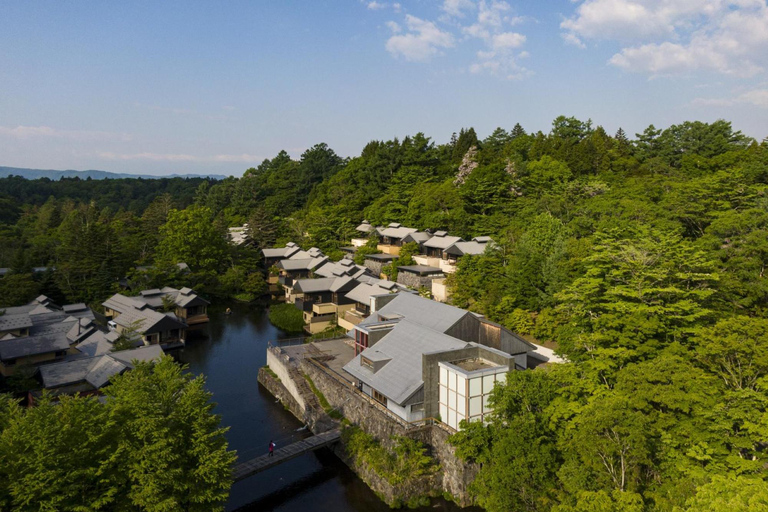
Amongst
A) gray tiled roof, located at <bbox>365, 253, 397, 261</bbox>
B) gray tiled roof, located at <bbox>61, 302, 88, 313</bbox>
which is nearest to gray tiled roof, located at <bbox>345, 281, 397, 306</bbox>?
gray tiled roof, located at <bbox>365, 253, 397, 261</bbox>

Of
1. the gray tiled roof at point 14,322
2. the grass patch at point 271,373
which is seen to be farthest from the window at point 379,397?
the gray tiled roof at point 14,322

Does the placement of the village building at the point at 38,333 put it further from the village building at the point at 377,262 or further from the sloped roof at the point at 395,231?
the sloped roof at the point at 395,231

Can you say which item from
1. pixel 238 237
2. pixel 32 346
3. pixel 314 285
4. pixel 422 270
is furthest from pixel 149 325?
pixel 238 237

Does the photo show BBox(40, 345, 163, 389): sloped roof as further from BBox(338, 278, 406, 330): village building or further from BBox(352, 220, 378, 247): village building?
BBox(352, 220, 378, 247): village building

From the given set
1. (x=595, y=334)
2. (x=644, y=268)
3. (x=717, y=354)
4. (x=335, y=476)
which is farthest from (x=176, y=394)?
(x=644, y=268)

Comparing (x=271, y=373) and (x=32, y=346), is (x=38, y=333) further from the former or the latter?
(x=271, y=373)
